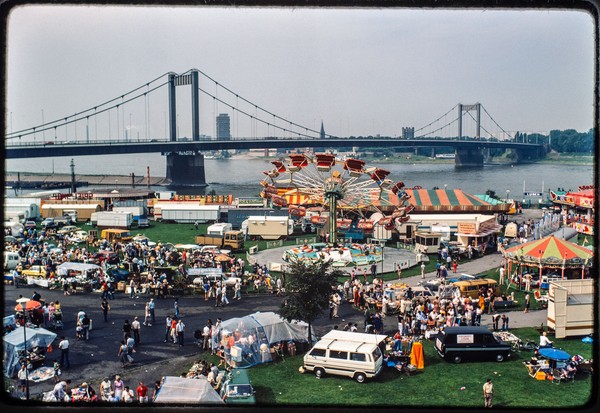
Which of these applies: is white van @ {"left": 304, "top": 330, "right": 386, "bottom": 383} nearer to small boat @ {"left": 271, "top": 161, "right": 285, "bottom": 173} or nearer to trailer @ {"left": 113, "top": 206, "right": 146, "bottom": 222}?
small boat @ {"left": 271, "top": 161, "right": 285, "bottom": 173}

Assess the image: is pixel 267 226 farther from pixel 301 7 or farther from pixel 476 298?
pixel 301 7

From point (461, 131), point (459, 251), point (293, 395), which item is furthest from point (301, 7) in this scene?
point (461, 131)

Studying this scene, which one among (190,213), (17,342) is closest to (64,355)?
(17,342)

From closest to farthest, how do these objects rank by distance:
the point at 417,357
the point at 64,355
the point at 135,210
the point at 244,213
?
1. the point at 417,357
2. the point at 64,355
3. the point at 244,213
4. the point at 135,210

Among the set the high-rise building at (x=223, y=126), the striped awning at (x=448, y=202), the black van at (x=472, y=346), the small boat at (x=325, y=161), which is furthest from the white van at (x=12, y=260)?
the high-rise building at (x=223, y=126)

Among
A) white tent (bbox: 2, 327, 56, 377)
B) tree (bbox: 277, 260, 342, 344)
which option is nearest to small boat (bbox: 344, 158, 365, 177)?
tree (bbox: 277, 260, 342, 344)

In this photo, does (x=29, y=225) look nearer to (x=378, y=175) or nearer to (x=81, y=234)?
(x=81, y=234)

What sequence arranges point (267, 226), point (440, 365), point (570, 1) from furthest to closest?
point (267, 226)
point (440, 365)
point (570, 1)
